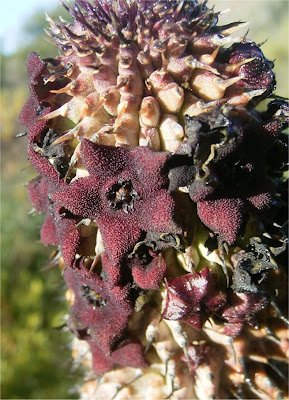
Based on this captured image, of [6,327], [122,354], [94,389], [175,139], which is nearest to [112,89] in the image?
[175,139]

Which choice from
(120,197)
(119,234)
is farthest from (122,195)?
(119,234)

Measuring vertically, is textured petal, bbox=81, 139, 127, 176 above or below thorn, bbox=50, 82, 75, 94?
below

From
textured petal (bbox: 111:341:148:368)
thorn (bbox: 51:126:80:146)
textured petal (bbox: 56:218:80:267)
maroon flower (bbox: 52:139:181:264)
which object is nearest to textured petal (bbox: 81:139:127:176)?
maroon flower (bbox: 52:139:181:264)

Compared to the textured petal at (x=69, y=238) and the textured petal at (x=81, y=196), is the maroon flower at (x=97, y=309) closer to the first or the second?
the textured petal at (x=69, y=238)

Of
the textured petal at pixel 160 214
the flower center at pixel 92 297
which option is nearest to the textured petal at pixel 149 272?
the textured petal at pixel 160 214

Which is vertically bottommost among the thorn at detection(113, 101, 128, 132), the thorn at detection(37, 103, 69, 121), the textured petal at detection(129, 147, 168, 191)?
the textured petal at detection(129, 147, 168, 191)

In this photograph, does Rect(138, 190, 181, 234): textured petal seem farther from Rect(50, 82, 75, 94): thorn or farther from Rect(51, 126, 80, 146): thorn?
Rect(50, 82, 75, 94): thorn

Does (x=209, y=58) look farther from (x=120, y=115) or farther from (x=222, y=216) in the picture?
(x=222, y=216)

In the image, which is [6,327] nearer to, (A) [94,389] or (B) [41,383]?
(B) [41,383]
